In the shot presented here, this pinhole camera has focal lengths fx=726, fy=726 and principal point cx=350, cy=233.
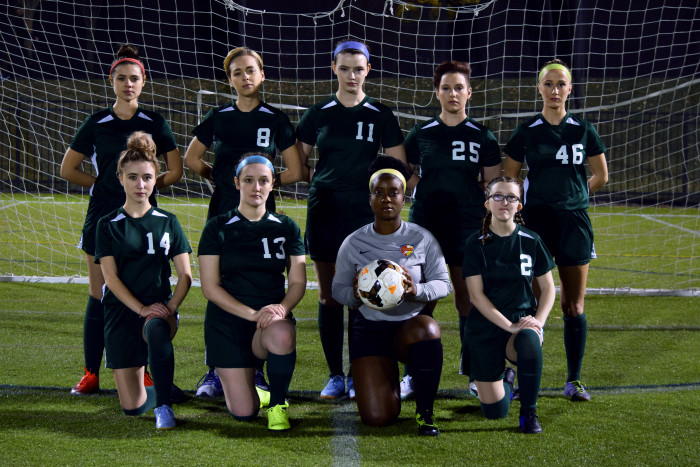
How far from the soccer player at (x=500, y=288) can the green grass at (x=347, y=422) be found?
0.22m

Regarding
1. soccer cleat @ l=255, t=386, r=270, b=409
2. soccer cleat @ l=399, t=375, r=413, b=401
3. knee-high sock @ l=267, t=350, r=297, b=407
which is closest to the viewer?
knee-high sock @ l=267, t=350, r=297, b=407

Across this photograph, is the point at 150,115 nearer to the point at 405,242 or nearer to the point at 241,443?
the point at 405,242

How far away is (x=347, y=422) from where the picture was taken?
337 cm

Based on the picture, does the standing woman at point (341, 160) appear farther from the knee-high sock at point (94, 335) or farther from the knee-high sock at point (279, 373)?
the knee-high sock at point (94, 335)

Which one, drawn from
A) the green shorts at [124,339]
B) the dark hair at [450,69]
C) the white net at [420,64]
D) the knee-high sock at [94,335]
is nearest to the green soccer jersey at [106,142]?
the knee-high sock at [94,335]

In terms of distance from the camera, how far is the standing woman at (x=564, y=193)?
3.80m

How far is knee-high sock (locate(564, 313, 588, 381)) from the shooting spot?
3.80m

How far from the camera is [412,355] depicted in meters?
3.22

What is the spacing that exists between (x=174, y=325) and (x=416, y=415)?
1.22 meters

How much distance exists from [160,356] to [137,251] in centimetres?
52

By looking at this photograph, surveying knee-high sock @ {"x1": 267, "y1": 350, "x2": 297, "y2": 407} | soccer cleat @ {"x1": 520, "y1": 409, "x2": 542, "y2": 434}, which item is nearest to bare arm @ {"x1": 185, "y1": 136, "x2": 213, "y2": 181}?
knee-high sock @ {"x1": 267, "y1": 350, "x2": 297, "y2": 407}

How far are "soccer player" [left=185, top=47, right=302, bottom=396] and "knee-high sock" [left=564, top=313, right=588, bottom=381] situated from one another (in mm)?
1610

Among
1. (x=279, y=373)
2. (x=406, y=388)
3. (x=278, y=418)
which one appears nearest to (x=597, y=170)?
(x=406, y=388)

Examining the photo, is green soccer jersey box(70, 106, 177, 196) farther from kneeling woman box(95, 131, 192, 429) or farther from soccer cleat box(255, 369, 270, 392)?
soccer cleat box(255, 369, 270, 392)
